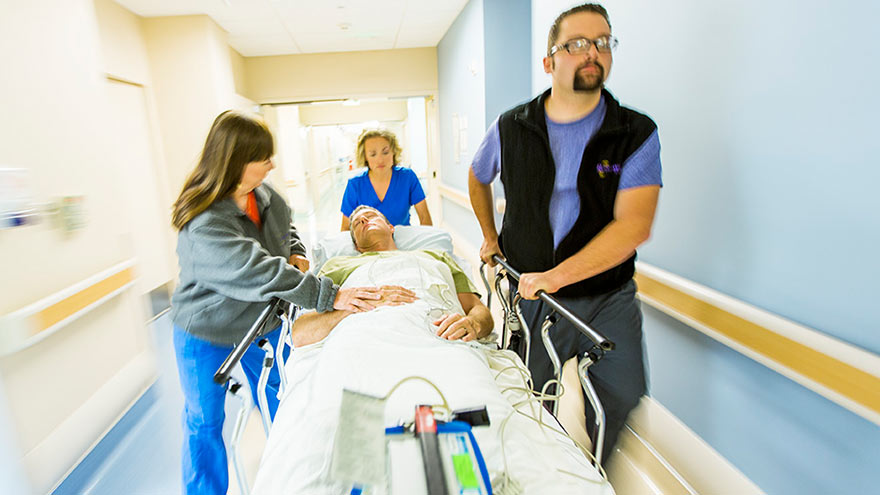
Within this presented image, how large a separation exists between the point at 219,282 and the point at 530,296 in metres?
0.94

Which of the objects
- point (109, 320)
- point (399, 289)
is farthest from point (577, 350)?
point (109, 320)

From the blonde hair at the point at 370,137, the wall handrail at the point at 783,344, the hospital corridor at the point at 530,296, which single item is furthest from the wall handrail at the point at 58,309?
the wall handrail at the point at 783,344

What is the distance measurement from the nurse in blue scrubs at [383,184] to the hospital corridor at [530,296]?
0.52 m

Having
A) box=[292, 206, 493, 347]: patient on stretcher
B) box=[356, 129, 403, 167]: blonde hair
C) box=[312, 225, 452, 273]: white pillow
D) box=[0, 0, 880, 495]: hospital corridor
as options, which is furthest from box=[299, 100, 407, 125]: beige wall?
box=[292, 206, 493, 347]: patient on stretcher

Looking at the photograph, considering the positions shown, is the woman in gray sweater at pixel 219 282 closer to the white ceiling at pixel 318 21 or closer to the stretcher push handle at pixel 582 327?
the stretcher push handle at pixel 582 327

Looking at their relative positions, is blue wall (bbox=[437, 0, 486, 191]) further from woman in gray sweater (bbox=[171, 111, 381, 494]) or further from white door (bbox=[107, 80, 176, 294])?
white door (bbox=[107, 80, 176, 294])

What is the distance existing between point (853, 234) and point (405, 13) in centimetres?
448

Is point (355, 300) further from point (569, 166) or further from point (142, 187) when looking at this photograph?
point (142, 187)

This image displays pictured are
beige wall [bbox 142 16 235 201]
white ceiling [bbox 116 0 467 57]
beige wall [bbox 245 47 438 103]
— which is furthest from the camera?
beige wall [bbox 245 47 438 103]

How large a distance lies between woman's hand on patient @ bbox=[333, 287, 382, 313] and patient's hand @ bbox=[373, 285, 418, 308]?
18 mm

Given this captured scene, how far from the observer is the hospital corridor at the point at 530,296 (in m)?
1.00

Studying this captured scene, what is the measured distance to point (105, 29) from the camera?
11.8 ft

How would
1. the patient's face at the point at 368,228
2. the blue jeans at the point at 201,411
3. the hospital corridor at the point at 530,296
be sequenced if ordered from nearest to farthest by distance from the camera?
the hospital corridor at the point at 530,296, the blue jeans at the point at 201,411, the patient's face at the point at 368,228

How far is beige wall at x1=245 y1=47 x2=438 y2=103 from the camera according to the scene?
6020 millimetres
